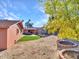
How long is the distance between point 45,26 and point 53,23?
1.02 meters

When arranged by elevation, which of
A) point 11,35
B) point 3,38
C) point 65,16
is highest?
point 65,16

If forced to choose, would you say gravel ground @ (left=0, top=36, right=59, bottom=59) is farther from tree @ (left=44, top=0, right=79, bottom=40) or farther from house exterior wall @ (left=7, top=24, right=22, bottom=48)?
tree @ (left=44, top=0, right=79, bottom=40)

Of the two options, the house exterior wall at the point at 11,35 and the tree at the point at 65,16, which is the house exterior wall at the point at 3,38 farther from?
the tree at the point at 65,16

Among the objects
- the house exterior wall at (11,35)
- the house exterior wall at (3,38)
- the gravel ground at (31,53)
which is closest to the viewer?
the gravel ground at (31,53)

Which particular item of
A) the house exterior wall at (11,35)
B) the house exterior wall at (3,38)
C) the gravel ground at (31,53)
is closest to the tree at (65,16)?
the gravel ground at (31,53)

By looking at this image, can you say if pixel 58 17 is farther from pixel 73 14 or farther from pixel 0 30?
pixel 0 30

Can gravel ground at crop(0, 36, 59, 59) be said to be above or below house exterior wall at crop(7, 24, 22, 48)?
below

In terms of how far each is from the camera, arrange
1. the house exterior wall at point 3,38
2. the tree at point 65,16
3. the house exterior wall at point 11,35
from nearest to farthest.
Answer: the tree at point 65,16 → the house exterior wall at point 3,38 → the house exterior wall at point 11,35

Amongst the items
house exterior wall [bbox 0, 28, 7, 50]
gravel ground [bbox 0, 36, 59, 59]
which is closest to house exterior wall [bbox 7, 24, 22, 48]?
house exterior wall [bbox 0, 28, 7, 50]

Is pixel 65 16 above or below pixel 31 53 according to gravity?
above

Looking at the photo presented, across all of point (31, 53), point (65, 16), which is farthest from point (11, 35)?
point (65, 16)

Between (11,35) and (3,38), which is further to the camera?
(11,35)

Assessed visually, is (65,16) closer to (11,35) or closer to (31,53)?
(31,53)

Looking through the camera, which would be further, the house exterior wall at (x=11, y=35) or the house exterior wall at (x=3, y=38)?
the house exterior wall at (x=11, y=35)
